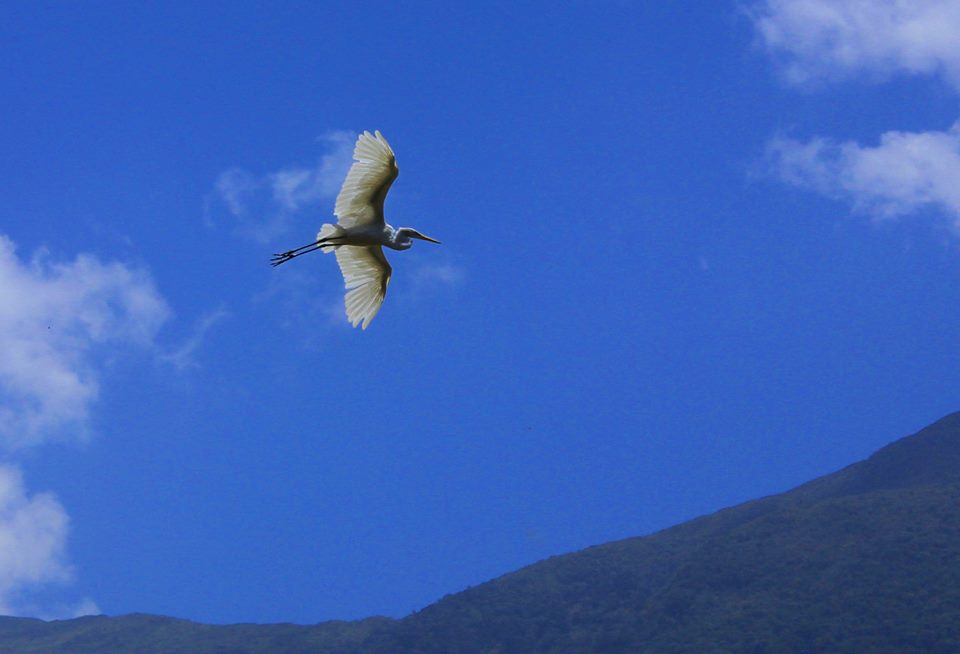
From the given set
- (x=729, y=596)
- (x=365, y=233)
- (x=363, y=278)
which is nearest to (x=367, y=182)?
(x=365, y=233)

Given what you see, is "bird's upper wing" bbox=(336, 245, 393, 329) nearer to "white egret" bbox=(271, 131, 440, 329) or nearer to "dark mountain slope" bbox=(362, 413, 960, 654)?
"white egret" bbox=(271, 131, 440, 329)

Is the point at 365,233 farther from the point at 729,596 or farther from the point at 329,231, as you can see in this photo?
the point at 729,596

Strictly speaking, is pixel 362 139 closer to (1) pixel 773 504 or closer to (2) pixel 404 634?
(2) pixel 404 634

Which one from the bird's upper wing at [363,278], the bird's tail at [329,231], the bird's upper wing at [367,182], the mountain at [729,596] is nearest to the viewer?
the bird's upper wing at [367,182]

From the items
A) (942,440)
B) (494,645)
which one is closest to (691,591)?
(494,645)

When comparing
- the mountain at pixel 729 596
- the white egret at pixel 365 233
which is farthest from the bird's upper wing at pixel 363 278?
the mountain at pixel 729 596

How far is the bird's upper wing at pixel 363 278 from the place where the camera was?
22.5m

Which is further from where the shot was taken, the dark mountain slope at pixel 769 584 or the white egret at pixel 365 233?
the dark mountain slope at pixel 769 584

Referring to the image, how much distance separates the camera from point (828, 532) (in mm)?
108500

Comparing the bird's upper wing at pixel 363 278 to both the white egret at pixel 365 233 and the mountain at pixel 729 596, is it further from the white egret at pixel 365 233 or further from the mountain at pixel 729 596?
the mountain at pixel 729 596

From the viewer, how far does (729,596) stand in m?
99.7

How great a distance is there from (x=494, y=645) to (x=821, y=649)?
132 ft

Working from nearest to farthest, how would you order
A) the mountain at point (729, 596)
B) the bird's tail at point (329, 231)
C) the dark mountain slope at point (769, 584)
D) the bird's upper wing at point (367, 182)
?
the bird's upper wing at point (367, 182), the bird's tail at point (329, 231), the dark mountain slope at point (769, 584), the mountain at point (729, 596)

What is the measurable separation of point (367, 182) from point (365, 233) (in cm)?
111
